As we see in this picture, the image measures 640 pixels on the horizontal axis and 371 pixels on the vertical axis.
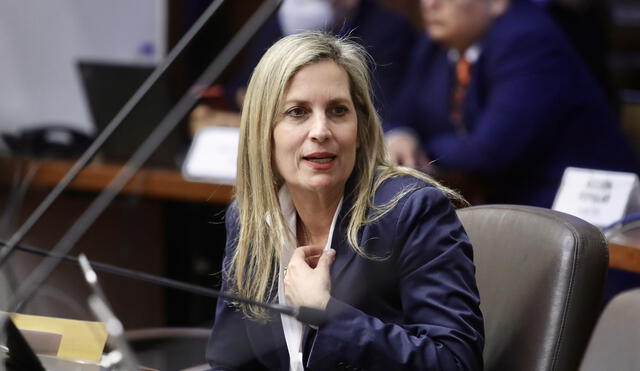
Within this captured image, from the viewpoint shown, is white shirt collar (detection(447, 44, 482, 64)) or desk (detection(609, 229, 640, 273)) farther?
white shirt collar (detection(447, 44, 482, 64))

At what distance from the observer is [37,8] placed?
432 cm

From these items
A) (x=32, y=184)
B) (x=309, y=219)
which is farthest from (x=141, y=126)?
(x=309, y=219)

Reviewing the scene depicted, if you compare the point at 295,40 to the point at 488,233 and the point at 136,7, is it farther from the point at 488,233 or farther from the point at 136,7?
the point at 136,7

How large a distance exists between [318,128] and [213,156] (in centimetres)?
170

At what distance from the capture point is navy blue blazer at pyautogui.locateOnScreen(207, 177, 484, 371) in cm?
135

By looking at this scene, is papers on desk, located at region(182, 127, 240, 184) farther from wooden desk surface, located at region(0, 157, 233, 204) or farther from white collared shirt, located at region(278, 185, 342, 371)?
white collared shirt, located at region(278, 185, 342, 371)

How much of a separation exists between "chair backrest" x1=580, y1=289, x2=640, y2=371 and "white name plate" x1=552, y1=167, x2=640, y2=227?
74cm

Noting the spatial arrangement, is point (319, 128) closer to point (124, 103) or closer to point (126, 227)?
point (124, 103)

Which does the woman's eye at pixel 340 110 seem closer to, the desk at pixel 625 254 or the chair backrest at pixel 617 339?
the chair backrest at pixel 617 339

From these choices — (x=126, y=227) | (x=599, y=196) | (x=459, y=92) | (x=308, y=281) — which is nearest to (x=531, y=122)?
(x=459, y=92)

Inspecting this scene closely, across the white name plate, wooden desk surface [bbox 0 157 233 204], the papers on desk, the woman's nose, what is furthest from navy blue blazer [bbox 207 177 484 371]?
wooden desk surface [bbox 0 157 233 204]

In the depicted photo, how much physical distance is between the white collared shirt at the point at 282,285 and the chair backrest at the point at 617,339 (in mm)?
375

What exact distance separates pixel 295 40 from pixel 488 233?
43 centimetres

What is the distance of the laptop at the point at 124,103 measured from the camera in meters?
3.39
